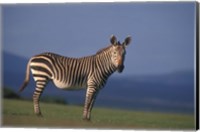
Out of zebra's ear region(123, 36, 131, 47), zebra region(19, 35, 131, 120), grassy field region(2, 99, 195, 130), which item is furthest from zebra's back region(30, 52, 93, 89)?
zebra's ear region(123, 36, 131, 47)

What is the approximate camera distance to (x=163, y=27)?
3.55 m

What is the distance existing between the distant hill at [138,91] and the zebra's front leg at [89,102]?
0.04m

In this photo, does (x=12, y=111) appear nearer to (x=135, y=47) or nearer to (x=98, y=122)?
(x=98, y=122)

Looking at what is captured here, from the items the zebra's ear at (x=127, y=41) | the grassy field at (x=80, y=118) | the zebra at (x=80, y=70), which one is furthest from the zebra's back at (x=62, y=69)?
the zebra's ear at (x=127, y=41)

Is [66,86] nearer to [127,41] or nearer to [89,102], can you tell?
[89,102]

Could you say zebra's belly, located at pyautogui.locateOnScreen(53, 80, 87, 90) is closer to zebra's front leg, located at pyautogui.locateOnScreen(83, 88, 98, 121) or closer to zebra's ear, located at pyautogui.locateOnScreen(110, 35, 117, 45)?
zebra's front leg, located at pyautogui.locateOnScreen(83, 88, 98, 121)

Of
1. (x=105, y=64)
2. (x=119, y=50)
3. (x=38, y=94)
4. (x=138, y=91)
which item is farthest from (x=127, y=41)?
(x=38, y=94)

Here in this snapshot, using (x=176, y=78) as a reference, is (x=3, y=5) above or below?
above

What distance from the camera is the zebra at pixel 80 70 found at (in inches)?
142

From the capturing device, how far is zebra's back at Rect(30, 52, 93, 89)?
3660 mm

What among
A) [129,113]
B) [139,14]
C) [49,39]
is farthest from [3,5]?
[129,113]

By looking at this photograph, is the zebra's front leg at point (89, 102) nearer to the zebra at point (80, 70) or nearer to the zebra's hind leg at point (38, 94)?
the zebra at point (80, 70)

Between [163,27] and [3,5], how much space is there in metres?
1.41

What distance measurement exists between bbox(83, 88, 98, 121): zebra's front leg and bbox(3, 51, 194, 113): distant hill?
4cm
